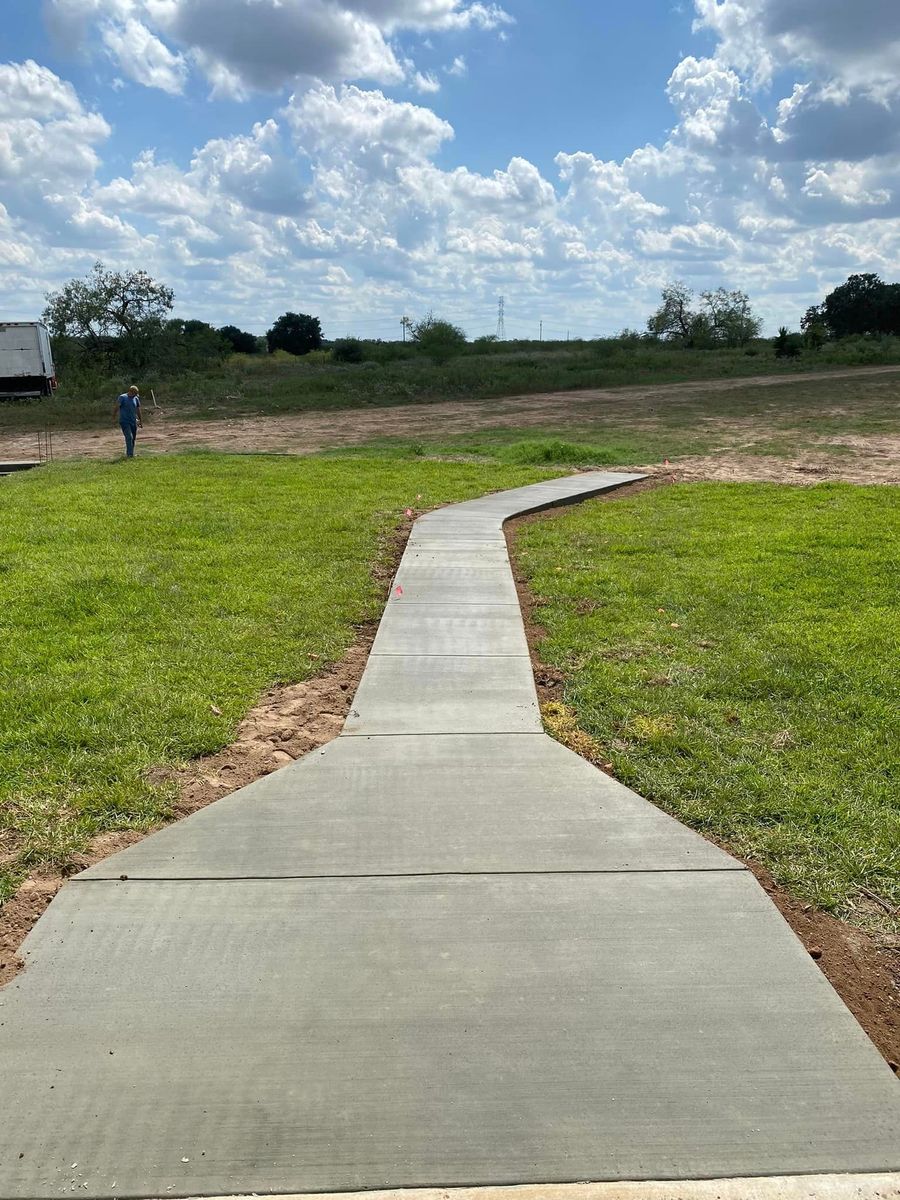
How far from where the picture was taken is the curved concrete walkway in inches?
82.3

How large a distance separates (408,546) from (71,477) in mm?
8843

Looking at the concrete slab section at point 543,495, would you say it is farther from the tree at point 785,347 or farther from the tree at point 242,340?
the tree at point 242,340

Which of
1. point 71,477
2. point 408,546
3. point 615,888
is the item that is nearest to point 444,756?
point 615,888

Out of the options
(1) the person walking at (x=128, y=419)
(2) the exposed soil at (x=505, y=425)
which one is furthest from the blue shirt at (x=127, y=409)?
(2) the exposed soil at (x=505, y=425)

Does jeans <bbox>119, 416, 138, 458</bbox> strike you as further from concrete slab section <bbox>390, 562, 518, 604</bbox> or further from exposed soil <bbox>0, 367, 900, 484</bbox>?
concrete slab section <bbox>390, 562, 518, 604</bbox>

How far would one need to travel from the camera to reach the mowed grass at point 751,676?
11.6ft

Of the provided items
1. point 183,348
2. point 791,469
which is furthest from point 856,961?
point 183,348

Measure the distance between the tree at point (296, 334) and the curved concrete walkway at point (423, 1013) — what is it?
221 feet

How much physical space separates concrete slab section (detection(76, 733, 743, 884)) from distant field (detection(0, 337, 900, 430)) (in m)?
26.1

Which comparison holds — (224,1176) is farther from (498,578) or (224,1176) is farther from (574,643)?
(498,578)

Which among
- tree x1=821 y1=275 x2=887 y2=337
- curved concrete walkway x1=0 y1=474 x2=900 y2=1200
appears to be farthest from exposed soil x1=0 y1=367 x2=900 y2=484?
tree x1=821 y1=275 x2=887 y2=337

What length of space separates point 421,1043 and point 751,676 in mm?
3382

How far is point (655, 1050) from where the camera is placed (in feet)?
7.77

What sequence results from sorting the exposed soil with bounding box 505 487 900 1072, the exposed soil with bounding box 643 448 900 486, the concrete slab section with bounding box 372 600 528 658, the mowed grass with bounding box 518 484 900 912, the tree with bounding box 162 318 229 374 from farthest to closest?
the tree with bounding box 162 318 229 374
the exposed soil with bounding box 643 448 900 486
the concrete slab section with bounding box 372 600 528 658
the mowed grass with bounding box 518 484 900 912
the exposed soil with bounding box 505 487 900 1072
